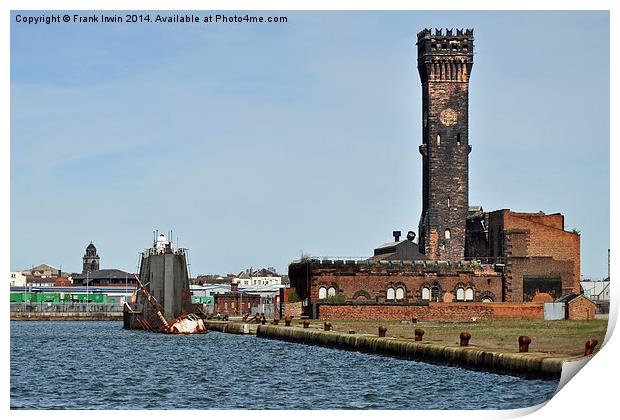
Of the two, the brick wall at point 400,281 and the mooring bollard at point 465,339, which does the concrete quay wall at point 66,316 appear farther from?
the mooring bollard at point 465,339

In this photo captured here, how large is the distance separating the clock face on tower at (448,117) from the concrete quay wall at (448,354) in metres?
36.3

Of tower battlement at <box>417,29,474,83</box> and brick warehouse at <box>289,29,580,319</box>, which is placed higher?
tower battlement at <box>417,29,474,83</box>

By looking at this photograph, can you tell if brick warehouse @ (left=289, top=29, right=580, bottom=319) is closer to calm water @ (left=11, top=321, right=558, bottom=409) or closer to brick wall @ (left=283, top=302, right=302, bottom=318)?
brick wall @ (left=283, top=302, right=302, bottom=318)

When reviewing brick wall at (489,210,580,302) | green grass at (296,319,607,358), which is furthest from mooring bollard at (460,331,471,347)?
brick wall at (489,210,580,302)

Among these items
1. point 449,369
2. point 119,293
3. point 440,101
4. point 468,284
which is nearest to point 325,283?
point 468,284

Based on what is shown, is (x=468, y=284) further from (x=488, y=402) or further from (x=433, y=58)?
(x=488, y=402)

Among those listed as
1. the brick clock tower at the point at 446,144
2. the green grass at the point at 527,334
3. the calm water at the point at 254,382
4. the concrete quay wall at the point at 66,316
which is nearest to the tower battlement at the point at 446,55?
the brick clock tower at the point at 446,144

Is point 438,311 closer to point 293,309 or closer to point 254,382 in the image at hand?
point 293,309

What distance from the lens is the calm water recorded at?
32875mm

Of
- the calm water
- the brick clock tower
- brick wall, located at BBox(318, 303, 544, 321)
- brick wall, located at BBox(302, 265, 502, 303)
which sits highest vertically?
the brick clock tower

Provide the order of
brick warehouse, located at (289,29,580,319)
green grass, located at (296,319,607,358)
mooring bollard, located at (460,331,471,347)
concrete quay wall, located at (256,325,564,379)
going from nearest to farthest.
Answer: concrete quay wall, located at (256,325,564,379) < green grass, located at (296,319,607,358) < mooring bollard, located at (460,331,471,347) < brick warehouse, located at (289,29,580,319)

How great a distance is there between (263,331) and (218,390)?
35.2 metres

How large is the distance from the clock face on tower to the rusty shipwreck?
21.6m

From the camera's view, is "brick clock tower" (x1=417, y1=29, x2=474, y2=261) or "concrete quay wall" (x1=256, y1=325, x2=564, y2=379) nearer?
"concrete quay wall" (x1=256, y1=325, x2=564, y2=379)
